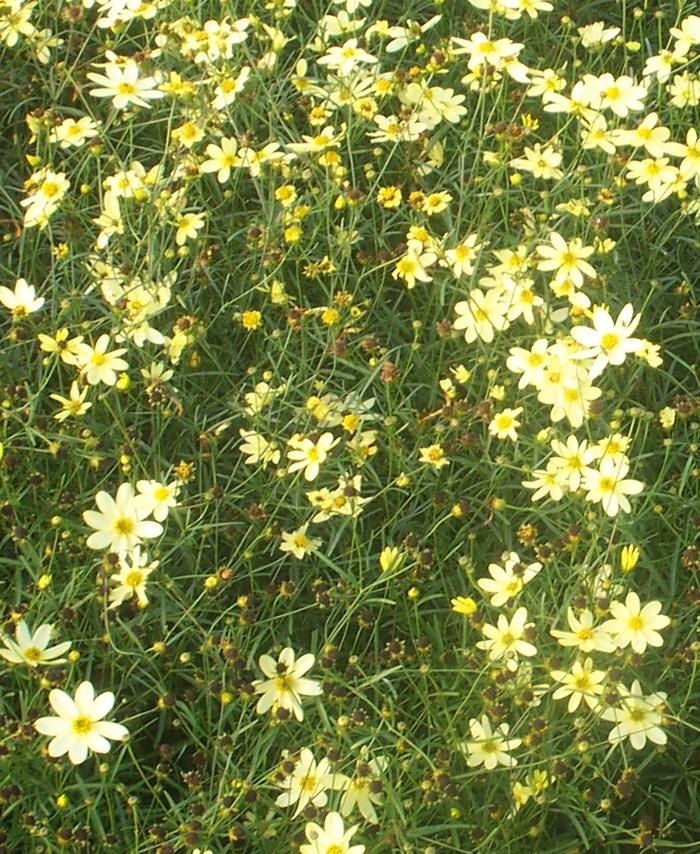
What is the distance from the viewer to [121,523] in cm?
225

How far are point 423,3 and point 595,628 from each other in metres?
1.97

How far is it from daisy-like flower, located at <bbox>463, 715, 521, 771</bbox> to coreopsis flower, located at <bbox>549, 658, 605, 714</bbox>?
0.36ft

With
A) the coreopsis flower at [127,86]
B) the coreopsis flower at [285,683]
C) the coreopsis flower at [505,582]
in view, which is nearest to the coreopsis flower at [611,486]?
the coreopsis flower at [505,582]

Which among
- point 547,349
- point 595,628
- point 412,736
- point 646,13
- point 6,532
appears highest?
point 646,13

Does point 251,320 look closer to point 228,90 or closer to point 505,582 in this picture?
point 228,90

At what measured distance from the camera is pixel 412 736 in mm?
2250

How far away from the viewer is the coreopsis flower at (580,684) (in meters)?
2.11

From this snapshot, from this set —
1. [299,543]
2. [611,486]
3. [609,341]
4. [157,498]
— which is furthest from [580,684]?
[157,498]

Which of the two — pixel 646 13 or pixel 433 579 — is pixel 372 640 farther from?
pixel 646 13

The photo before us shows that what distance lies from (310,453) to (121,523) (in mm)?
393

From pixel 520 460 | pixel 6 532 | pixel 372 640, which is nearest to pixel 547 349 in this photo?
pixel 520 460

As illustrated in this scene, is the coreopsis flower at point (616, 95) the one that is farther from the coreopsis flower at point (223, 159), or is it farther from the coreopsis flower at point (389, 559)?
the coreopsis flower at point (389, 559)

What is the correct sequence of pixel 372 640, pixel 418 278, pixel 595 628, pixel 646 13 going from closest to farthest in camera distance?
1. pixel 595 628
2. pixel 372 640
3. pixel 418 278
4. pixel 646 13

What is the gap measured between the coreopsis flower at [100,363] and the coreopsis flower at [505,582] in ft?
2.64
